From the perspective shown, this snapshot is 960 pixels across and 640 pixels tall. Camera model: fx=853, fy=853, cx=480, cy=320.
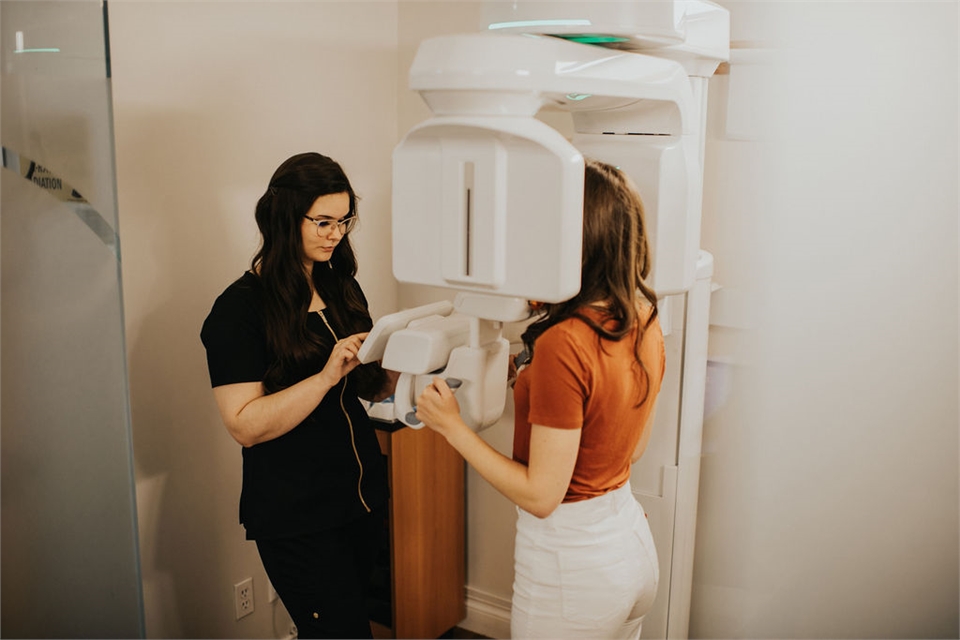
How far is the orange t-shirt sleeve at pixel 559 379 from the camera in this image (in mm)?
1289

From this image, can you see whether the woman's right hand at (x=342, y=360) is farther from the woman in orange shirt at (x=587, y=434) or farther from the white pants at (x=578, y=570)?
the white pants at (x=578, y=570)

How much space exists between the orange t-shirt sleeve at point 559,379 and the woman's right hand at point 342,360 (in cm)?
45

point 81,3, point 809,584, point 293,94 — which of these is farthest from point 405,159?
point 809,584

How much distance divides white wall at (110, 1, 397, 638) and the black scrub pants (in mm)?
332

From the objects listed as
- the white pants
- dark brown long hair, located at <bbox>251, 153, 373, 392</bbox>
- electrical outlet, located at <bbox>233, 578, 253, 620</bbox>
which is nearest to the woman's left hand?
the white pants

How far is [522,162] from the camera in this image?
3.62 feet

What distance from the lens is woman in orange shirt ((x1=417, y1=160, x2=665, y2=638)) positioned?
1.29m

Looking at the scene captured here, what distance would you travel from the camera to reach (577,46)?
120cm

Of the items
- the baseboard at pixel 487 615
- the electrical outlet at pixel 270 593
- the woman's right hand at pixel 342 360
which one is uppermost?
the woman's right hand at pixel 342 360

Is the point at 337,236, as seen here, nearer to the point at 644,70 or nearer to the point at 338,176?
the point at 338,176

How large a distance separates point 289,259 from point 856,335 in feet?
3.63

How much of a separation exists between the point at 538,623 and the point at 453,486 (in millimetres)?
1130

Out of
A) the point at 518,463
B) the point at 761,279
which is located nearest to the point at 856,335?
the point at 761,279

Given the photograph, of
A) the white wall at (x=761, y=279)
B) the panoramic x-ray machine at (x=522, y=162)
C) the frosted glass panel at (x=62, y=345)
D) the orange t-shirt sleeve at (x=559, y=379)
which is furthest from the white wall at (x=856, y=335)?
the frosted glass panel at (x=62, y=345)
